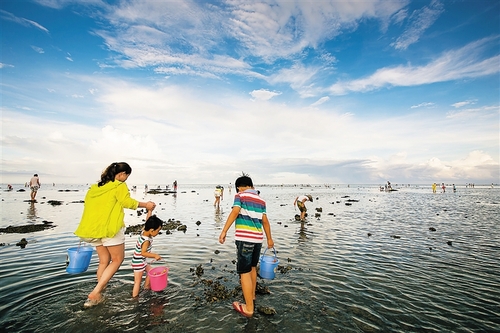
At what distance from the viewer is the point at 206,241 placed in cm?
1271

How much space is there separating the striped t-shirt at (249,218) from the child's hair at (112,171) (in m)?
2.82

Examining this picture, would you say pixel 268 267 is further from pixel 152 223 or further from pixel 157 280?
pixel 152 223

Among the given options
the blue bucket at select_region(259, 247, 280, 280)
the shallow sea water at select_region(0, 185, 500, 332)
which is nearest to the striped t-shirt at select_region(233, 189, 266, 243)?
the blue bucket at select_region(259, 247, 280, 280)

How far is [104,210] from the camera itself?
221 inches

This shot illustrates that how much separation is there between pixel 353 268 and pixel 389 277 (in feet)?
3.90

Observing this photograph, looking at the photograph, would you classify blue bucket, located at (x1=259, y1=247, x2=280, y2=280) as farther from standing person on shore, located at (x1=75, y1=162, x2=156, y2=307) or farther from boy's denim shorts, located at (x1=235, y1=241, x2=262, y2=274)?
standing person on shore, located at (x1=75, y1=162, x2=156, y2=307)

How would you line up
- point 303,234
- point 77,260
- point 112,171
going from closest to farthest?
point 112,171 → point 77,260 → point 303,234

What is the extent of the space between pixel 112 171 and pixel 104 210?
91 centimetres

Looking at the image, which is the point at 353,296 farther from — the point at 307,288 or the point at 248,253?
the point at 248,253

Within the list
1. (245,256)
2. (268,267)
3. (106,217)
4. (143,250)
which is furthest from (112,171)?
(268,267)

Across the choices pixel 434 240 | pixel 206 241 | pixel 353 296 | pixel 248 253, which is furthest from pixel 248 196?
pixel 434 240

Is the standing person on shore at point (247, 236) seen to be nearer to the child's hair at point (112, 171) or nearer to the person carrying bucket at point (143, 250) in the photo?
the person carrying bucket at point (143, 250)

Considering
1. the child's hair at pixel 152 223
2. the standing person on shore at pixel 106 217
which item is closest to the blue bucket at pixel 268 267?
the child's hair at pixel 152 223

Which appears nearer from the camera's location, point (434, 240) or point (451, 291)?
point (451, 291)
